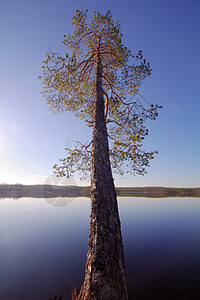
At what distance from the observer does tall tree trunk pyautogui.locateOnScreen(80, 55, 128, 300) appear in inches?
155

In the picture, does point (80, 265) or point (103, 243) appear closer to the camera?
point (103, 243)

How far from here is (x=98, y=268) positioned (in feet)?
13.3

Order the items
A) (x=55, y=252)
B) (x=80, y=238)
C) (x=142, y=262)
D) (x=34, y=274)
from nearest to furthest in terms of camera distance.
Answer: (x=34, y=274) → (x=142, y=262) → (x=55, y=252) → (x=80, y=238)

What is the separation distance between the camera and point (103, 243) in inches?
168

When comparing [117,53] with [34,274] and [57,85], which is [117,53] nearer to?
[57,85]

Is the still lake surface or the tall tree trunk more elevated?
the tall tree trunk

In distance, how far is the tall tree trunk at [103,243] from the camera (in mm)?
3936

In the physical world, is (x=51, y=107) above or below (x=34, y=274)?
above

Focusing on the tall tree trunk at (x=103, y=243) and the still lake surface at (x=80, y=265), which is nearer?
the tall tree trunk at (x=103, y=243)

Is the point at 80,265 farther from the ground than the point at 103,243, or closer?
closer

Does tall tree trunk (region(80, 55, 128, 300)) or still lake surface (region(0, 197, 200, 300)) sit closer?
tall tree trunk (region(80, 55, 128, 300))

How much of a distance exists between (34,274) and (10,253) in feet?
17.7

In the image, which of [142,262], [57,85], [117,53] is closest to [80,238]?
[142,262]

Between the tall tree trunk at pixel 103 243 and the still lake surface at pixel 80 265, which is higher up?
the tall tree trunk at pixel 103 243
